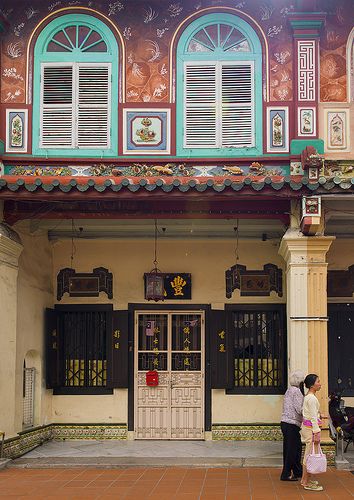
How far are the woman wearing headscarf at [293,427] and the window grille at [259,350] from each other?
3.55 meters

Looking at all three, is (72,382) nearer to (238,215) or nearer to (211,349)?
(211,349)

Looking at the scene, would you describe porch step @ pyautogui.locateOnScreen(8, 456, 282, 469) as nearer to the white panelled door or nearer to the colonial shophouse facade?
the colonial shophouse facade

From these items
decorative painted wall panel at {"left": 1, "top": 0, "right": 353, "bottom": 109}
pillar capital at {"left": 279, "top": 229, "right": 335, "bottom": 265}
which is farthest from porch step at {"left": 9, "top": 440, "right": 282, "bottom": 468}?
decorative painted wall panel at {"left": 1, "top": 0, "right": 353, "bottom": 109}

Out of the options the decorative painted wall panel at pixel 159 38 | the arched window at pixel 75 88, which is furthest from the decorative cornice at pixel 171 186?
the decorative painted wall panel at pixel 159 38

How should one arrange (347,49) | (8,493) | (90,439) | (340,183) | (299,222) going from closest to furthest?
(8,493) → (340,183) → (299,222) → (347,49) → (90,439)

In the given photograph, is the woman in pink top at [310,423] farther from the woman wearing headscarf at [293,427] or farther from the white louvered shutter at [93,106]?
the white louvered shutter at [93,106]

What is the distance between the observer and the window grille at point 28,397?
13242 millimetres

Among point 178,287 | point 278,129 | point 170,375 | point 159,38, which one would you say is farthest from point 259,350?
point 159,38

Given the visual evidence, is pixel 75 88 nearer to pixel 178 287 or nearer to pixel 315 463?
pixel 178 287

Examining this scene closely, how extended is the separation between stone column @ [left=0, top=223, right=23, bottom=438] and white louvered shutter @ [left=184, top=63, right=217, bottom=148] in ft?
10.5

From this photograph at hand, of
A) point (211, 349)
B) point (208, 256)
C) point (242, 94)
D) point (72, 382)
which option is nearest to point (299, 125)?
point (242, 94)

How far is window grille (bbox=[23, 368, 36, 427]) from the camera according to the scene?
13.2 meters

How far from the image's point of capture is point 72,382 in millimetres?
14117

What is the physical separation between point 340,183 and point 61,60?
199 inches
